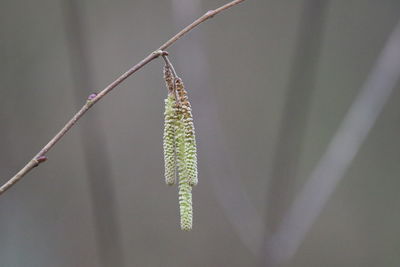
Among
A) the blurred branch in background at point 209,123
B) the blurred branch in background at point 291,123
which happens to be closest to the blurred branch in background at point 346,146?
the blurred branch in background at point 291,123

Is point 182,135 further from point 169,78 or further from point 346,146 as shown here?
point 346,146

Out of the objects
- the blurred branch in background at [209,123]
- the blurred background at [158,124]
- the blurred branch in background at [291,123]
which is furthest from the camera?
the blurred background at [158,124]

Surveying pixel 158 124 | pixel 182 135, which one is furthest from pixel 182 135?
pixel 158 124

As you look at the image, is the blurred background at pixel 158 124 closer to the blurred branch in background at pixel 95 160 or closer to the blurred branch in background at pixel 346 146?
the blurred branch in background at pixel 95 160

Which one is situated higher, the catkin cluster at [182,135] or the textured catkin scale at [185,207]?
the catkin cluster at [182,135]

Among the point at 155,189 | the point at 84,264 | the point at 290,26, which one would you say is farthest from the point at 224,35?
the point at 84,264

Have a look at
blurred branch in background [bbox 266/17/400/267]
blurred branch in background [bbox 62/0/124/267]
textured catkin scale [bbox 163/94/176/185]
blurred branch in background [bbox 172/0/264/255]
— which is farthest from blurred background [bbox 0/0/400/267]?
textured catkin scale [bbox 163/94/176/185]

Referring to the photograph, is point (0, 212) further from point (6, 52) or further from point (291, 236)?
point (291, 236)
